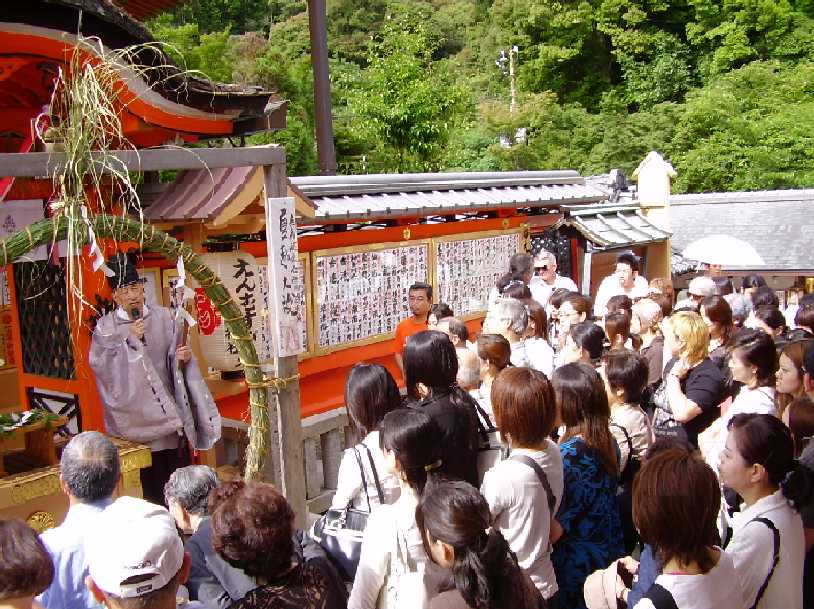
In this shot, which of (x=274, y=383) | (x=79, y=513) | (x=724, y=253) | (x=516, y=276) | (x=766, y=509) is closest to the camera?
(x=766, y=509)

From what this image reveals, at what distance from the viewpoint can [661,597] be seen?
2.61 metres

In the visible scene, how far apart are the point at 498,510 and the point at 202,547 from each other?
4.01 feet

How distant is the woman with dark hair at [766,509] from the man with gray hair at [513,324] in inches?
101

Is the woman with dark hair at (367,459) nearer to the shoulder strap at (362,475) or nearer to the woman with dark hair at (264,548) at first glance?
the shoulder strap at (362,475)

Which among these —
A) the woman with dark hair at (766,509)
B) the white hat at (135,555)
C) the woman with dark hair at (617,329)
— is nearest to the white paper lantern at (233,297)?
the woman with dark hair at (617,329)

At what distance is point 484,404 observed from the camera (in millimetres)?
4879

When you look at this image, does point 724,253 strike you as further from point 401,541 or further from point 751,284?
point 401,541

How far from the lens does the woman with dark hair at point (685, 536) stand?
2617 millimetres

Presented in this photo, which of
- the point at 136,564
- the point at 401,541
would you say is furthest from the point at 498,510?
A: the point at 136,564

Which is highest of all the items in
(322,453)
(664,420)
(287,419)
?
(287,419)

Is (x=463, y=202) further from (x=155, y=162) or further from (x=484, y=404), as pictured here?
(x=155, y=162)

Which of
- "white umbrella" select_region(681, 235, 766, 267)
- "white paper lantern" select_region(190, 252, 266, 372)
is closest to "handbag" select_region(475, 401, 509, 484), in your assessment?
"white paper lantern" select_region(190, 252, 266, 372)

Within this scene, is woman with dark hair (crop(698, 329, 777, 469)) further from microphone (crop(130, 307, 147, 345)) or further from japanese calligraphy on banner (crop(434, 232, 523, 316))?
japanese calligraphy on banner (crop(434, 232, 523, 316))

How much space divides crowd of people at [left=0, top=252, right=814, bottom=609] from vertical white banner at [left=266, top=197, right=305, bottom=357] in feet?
3.75
